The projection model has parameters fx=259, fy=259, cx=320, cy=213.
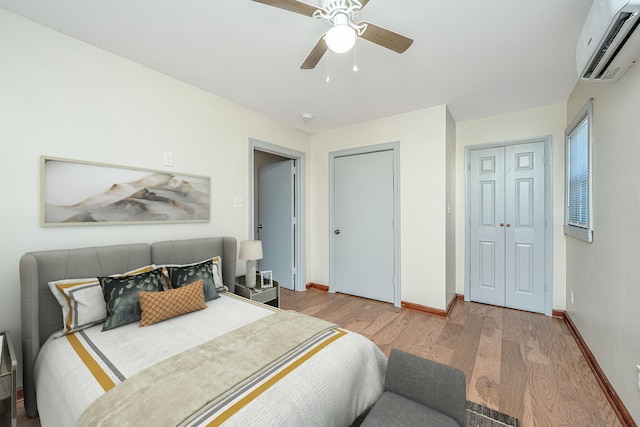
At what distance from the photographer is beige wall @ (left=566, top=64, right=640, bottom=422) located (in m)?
1.47

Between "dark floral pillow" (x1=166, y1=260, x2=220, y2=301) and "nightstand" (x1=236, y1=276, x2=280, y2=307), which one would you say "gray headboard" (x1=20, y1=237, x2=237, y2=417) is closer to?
"dark floral pillow" (x1=166, y1=260, x2=220, y2=301)

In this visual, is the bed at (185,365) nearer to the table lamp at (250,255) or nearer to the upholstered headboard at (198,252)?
the upholstered headboard at (198,252)

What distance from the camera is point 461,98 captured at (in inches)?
112

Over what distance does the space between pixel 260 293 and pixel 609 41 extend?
302cm

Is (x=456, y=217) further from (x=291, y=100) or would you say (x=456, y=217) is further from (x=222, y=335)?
(x=222, y=335)

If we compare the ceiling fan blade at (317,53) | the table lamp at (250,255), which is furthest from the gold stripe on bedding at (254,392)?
the ceiling fan blade at (317,53)

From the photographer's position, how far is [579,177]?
2.46 meters

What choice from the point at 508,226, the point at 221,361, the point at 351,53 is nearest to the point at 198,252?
the point at 221,361

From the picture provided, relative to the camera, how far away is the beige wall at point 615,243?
4.83 ft

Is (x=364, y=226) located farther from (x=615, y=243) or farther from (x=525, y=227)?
(x=615, y=243)

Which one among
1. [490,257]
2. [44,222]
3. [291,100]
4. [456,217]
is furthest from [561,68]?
[44,222]

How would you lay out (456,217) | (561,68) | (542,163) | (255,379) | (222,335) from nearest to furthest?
(255,379), (222,335), (561,68), (542,163), (456,217)

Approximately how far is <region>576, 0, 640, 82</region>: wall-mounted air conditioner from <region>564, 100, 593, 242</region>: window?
2.41 feet

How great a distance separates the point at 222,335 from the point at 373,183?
2.67 metres
